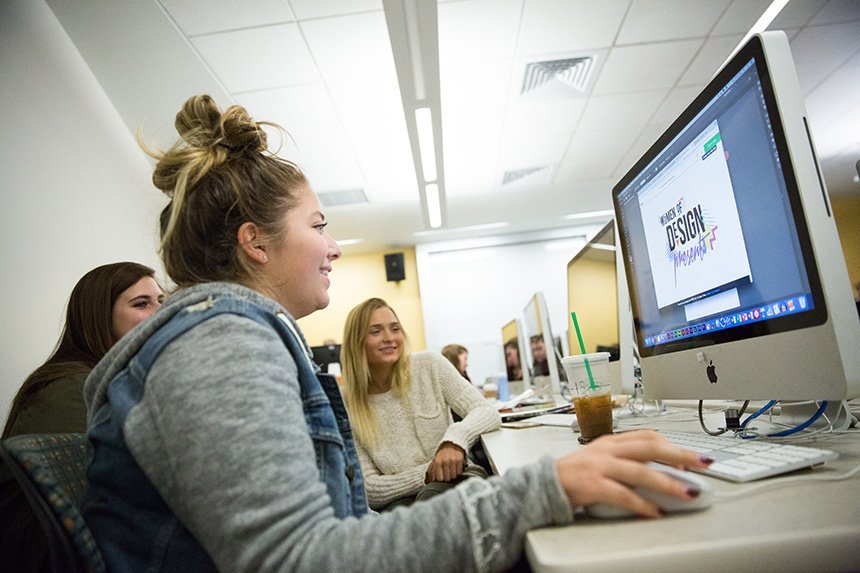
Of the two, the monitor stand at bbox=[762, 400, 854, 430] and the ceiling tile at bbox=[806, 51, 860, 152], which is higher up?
the ceiling tile at bbox=[806, 51, 860, 152]

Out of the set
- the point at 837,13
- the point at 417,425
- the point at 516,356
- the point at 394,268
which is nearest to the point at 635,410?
the point at 417,425

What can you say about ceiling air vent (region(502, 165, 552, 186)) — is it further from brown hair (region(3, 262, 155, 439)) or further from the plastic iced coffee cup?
the plastic iced coffee cup

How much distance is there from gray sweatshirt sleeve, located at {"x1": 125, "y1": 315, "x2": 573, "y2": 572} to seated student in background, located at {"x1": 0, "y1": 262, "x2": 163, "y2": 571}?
0.33m

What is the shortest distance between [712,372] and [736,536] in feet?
1.88

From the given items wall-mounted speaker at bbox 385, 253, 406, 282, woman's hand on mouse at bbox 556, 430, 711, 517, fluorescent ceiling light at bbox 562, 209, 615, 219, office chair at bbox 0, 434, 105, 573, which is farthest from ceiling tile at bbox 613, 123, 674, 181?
office chair at bbox 0, 434, 105, 573

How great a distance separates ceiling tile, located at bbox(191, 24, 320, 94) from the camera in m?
3.21

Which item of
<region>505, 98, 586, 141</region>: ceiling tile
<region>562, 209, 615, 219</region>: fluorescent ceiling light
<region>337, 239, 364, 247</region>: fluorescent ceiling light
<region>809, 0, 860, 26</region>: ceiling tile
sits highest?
<region>809, 0, 860, 26</region>: ceiling tile

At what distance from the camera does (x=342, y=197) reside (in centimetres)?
579

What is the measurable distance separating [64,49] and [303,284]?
3.28 m

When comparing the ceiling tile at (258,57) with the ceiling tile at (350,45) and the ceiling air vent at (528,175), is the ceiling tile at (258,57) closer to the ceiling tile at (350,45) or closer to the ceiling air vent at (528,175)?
the ceiling tile at (350,45)

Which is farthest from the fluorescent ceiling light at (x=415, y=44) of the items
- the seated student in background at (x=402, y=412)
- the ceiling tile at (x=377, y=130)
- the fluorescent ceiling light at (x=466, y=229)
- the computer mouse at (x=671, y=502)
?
the fluorescent ceiling light at (x=466, y=229)

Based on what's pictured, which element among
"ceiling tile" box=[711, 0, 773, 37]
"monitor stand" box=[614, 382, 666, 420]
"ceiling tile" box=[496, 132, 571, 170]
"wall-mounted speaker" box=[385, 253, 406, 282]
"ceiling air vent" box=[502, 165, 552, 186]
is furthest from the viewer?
"wall-mounted speaker" box=[385, 253, 406, 282]

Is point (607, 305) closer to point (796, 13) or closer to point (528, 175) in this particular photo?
point (796, 13)

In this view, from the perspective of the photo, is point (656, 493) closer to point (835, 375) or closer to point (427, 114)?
point (835, 375)
